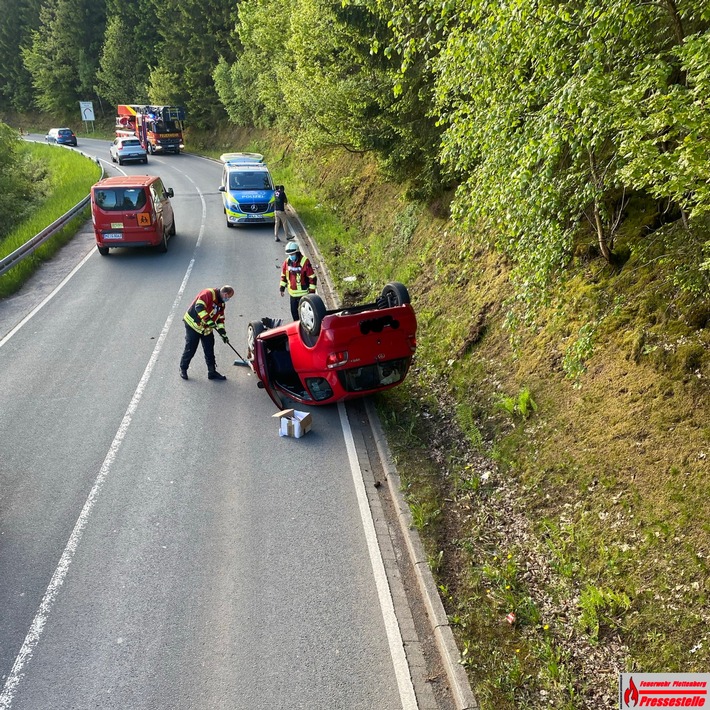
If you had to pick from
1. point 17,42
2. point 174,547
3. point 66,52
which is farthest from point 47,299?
point 17,42

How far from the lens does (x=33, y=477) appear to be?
7.43 metres

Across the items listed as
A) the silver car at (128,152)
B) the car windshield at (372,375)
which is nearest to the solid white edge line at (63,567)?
the car windshield at (372,375)

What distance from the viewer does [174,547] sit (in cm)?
626

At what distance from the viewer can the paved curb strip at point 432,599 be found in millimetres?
4730

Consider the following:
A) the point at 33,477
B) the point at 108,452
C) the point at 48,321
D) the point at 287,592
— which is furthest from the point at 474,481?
the point at 48,321

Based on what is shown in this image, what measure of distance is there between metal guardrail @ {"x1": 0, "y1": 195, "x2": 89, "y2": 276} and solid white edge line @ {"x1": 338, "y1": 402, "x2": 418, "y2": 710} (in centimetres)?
1218

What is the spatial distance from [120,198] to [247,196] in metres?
5.29

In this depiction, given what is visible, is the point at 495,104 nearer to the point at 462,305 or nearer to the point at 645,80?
the point at 645,80

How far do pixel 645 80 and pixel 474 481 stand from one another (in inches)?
180

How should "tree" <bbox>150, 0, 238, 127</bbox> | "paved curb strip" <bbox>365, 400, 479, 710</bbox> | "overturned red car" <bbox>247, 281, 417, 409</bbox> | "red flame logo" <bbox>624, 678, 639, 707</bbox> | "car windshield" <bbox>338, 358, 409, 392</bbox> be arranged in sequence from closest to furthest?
1. "red flame logo" <bbox>624, 678, 639, 707</bbox>
2. "paved curb strip" <bbox>365, 400, 479, 710</bbox>
3. "overturned red car" <bbox>247, 281, 417, 409</bbox>
4. "car windshield" <bbox>338, 358, 409, 392</bbox>
5. "tree" <bbox>150, 0, 238, 127</bbox>

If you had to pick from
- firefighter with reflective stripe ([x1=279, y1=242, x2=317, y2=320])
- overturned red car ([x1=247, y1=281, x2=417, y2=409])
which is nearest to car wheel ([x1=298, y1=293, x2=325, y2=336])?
overturned red car ([x1=247, y1=281, x2=417, y2=409])

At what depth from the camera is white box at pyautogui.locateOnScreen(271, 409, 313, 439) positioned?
27.5 ft

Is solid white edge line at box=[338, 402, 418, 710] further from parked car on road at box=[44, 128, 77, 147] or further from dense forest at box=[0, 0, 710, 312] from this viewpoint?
parked car on road at box=[44, 128, 77, 147]

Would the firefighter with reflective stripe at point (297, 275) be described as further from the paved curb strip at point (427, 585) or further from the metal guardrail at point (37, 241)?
the metal guardrail at point (37, 241)
